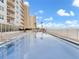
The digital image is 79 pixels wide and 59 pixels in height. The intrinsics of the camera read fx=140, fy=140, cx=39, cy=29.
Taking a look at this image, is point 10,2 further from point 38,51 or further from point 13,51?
point 38,51

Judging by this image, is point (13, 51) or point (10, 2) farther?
point (10, 2)

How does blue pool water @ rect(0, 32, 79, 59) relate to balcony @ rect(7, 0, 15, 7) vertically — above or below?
below

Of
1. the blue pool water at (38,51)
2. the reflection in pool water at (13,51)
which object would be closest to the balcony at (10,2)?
the blue pool water at (38,51)

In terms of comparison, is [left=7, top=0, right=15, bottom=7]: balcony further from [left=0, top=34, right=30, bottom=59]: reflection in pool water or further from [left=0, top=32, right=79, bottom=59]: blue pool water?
[left=0, top=34, right=30, bottom=59]: reflection in pool water

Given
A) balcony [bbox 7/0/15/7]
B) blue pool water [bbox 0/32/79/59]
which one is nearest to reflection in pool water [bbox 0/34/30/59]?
blue pool water [bbox 0/32/79/59]

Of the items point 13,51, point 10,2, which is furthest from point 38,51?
point 10,2

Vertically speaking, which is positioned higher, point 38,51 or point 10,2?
point 10,2

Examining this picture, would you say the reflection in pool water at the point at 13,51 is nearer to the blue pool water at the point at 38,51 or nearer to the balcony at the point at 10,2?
the blue pool water at the point at 38,51

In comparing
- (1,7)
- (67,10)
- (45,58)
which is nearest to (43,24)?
(67,10)

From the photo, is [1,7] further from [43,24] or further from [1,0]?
[43,24]

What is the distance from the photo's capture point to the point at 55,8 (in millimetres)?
45250

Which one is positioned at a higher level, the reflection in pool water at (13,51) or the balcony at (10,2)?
the balcony at (10,2)

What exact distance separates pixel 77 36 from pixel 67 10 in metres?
29.2

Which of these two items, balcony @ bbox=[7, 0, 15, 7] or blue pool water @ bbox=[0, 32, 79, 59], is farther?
balcony @ bbox=[7, 0, 15, 7]
